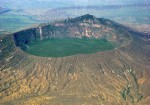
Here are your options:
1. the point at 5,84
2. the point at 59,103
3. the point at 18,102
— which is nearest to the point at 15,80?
the point at 5,84

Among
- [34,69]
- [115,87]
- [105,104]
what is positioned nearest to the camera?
[105,104]

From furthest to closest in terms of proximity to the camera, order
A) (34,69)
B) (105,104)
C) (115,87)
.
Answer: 1. (34,69)
2. (115,87)
3. (105,104)

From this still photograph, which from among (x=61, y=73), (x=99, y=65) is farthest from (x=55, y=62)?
(x=99, y=65)

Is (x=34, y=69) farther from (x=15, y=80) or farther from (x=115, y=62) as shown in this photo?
(x=115, y=62)

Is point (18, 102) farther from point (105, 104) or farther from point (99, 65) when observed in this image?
point (99, 65)

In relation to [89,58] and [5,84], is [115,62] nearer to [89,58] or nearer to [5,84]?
[89,58]

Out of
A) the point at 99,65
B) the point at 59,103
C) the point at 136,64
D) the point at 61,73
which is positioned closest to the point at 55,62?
the point at 61,73

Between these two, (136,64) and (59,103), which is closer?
(59,103)

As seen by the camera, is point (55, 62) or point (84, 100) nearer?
point (84, 100)
